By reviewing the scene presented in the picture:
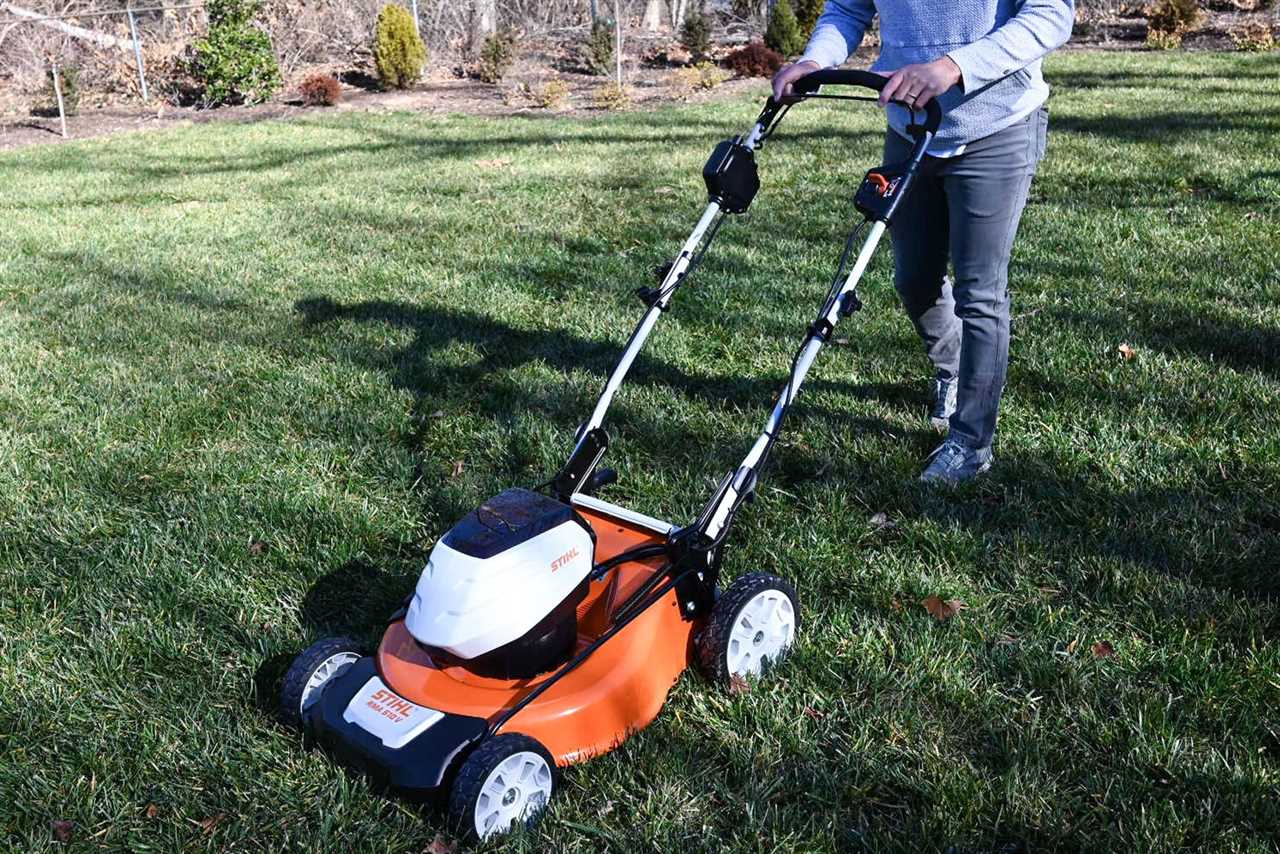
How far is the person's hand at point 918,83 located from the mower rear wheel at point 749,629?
3.78 ft

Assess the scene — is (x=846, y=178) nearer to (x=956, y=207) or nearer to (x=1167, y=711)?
(x=956, y=207)

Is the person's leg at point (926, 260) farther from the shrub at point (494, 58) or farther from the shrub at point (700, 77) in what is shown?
the shrub at point (494, 58)

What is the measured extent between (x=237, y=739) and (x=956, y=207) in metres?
2.27

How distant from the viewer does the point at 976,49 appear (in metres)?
2.73

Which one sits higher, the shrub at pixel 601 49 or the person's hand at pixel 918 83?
the person's hand at pixel 918 83

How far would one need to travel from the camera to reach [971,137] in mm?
3016

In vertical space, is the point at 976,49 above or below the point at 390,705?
above

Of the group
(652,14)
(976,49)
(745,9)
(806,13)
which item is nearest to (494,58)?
(806,13)

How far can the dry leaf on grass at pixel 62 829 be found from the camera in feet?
7.15

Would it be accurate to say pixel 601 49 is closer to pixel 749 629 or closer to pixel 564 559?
pixel 749 629

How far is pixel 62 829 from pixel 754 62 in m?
14.1

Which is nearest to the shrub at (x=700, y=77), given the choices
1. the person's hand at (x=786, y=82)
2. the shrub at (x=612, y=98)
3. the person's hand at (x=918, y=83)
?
the shrub at (x=612, y=98)

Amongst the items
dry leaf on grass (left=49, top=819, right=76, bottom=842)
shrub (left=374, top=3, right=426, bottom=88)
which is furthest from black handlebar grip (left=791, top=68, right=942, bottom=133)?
shrub (left=374, top=3, right=426, bottom=88)

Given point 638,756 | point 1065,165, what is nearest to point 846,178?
point 1065,165
